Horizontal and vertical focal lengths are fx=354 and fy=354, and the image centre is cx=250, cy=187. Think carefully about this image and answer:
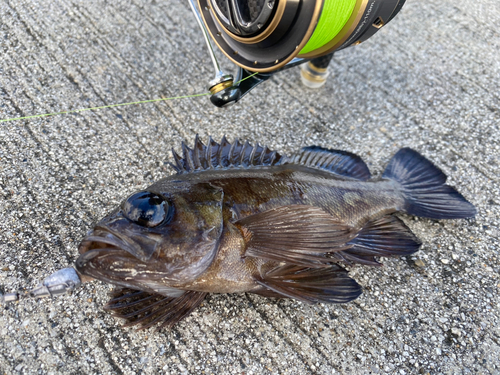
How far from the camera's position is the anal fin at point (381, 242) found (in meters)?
1.99

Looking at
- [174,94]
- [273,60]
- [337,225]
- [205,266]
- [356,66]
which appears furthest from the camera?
[356,66]

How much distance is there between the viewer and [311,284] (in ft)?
5.87

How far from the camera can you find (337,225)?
176 centimetres

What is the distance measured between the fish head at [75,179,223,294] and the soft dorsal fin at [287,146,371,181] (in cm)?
89

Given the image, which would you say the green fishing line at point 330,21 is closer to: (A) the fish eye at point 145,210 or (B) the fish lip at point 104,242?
(A) the fish eye at point 145,210

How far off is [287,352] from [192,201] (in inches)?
36.7

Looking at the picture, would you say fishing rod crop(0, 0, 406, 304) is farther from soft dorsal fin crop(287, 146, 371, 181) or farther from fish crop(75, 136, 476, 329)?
soft dorsal fin crop(287, 146, 371, 181)

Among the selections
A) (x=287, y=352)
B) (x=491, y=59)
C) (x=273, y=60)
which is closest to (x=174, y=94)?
(x=273, y=60)

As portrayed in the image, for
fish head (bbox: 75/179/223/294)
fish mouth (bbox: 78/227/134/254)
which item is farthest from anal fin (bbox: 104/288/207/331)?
fish mouth (bbox: 78/227/134/254)

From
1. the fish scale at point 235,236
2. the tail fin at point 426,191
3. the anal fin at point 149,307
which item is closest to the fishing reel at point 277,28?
the fish scale at point 235,236

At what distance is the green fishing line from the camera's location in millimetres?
1800

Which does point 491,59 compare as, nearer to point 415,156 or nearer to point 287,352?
point 415,156

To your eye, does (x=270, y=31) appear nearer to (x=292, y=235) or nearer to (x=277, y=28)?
(x=277, y=28)

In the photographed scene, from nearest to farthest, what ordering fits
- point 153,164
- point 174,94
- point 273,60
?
1. point 273,60
2. point 153,164
3. point 174,94
